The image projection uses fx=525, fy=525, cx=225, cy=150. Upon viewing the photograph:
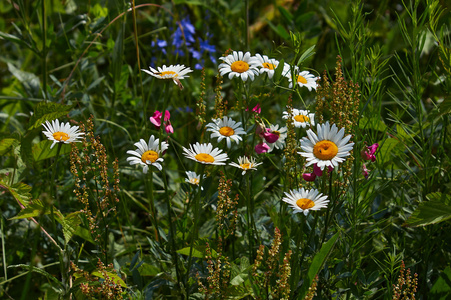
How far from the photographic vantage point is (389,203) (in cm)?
180

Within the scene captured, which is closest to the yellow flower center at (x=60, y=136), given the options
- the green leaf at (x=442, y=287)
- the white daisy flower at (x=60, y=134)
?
the white daisy flower at (x=60, y=134)

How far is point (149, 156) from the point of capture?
1345 mm

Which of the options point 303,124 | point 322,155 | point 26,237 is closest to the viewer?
point 322,155

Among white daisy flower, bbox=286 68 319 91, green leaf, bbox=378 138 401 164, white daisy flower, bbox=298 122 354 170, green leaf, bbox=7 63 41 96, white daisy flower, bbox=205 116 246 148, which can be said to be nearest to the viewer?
white daisy flower, bbox=298 122 354 170

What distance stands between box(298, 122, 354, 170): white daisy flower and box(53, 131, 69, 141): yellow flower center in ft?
1.92

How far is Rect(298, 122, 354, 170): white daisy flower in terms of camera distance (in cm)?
121

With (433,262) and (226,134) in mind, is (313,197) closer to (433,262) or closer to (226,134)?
(226,134)

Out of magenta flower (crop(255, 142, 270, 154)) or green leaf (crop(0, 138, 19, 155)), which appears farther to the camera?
green leaf (crop(0, 138, 19, 155))

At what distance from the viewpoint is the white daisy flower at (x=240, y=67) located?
4.77ft

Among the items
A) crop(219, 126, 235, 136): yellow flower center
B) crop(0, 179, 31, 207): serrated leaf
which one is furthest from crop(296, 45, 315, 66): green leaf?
crop(0, 179, 31, 207): serrated leaf

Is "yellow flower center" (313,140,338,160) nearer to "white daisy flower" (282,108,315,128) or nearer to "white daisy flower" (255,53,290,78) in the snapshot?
"white daisy flower" (282,108,315,128)

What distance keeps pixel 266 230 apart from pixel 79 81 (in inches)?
46.6

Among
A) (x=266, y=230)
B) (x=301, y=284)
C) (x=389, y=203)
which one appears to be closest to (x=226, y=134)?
(x=266, y=230)

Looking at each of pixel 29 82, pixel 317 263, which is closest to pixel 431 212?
pixel 317 263
